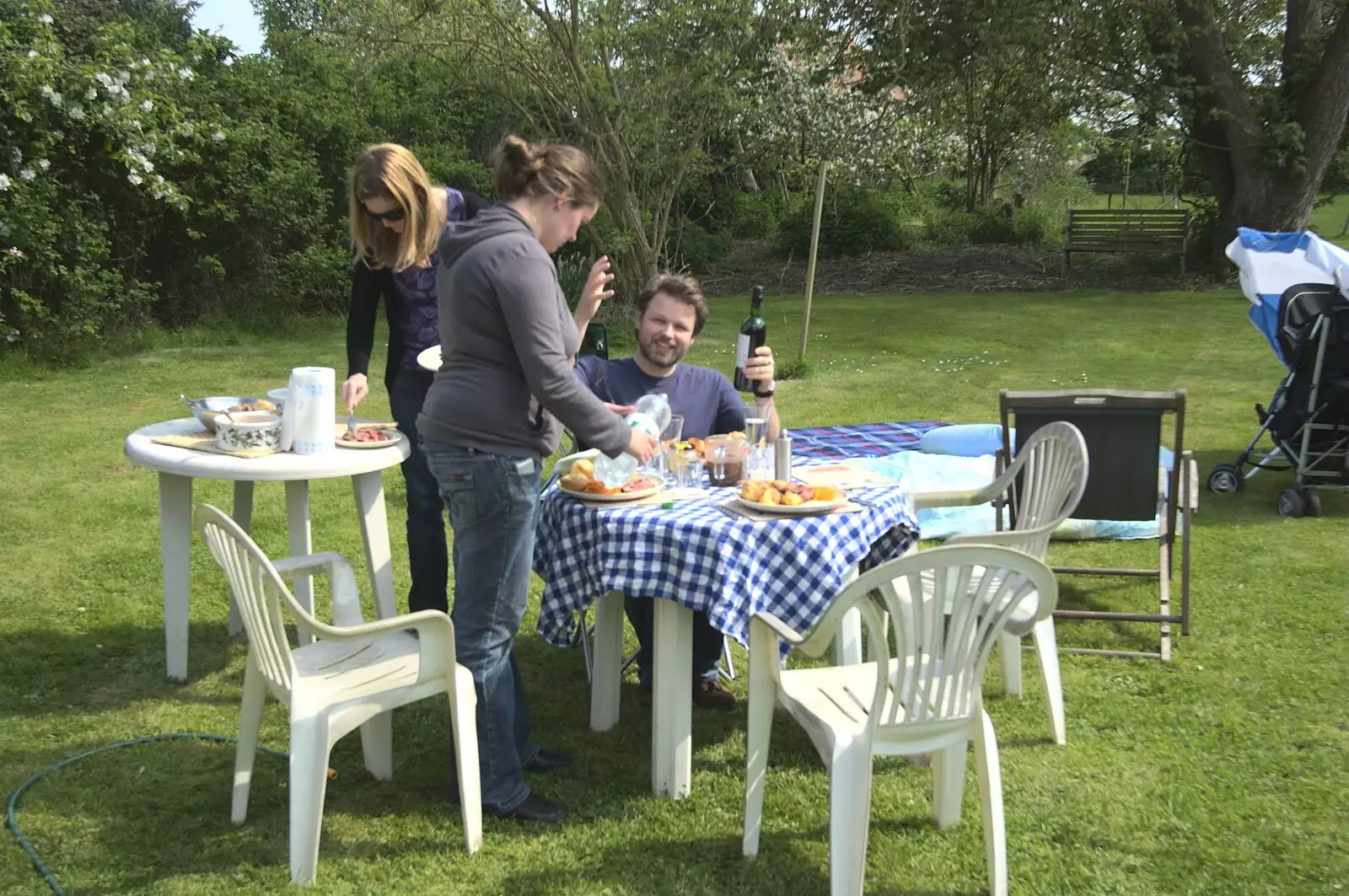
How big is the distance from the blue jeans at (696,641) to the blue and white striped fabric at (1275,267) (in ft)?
13.1

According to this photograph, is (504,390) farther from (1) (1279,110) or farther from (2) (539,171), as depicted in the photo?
(1) (1279,110)

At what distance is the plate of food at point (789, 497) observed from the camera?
307cm

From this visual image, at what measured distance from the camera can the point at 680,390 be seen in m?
4.01

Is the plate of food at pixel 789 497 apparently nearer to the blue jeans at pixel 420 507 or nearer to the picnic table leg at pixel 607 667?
the picnic table leg at pixel 607 667

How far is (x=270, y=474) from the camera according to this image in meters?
3.37

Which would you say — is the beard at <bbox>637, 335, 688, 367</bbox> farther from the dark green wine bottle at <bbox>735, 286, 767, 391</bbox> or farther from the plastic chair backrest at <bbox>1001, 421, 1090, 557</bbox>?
the plastic chair backrest at <bbox>1001, 421, 1090, 557</bbox>

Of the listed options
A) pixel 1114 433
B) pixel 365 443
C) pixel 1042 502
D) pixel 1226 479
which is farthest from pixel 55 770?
pixel 1226 479

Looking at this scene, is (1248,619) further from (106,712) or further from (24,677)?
(24,677)

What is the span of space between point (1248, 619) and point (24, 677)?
179 inches

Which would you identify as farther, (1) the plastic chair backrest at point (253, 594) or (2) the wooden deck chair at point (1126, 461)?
(2) the wooden deck chair at point (1126, 461)

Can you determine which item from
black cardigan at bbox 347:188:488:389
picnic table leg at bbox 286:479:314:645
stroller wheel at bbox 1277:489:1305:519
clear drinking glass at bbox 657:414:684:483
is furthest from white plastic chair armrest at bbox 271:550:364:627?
stroller wheel at bbox 1277:489:1305:519

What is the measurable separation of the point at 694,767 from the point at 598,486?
0.91 metres

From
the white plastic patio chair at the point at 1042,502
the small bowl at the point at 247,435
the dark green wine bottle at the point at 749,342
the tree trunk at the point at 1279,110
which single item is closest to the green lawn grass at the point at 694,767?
the white plastic patio chair at the point at 1042,502

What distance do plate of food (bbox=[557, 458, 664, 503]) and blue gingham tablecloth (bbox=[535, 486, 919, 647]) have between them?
2.3 inches
